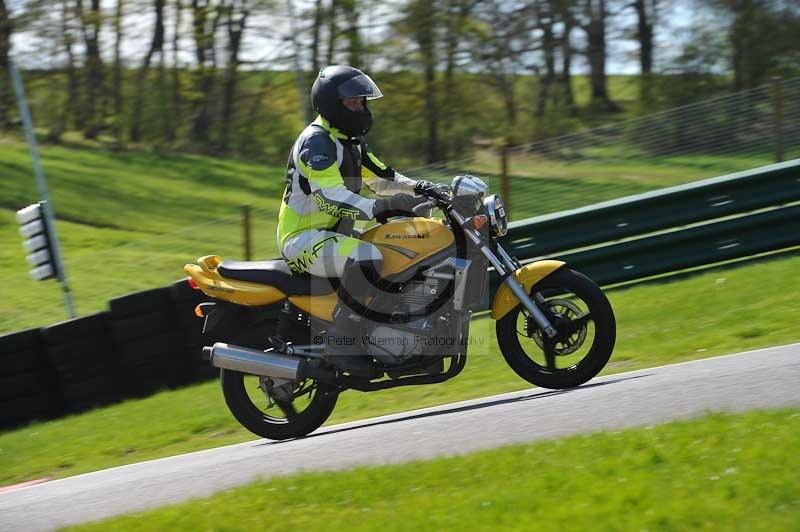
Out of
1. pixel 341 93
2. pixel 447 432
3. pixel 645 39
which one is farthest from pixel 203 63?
pixel 447 432

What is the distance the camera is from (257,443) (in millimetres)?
7457

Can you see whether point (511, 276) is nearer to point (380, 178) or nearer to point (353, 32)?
point (380, 178)

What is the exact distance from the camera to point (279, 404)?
7355mm

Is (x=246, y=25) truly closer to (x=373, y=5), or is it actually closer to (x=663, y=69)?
(x=373, y=5)

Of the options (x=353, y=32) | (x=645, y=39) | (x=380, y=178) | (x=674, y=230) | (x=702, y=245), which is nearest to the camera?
(x=380, y=178)

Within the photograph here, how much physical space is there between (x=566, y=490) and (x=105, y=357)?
19.5 feet

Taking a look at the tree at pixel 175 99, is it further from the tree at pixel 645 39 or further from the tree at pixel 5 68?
the tree at pixel 645 39

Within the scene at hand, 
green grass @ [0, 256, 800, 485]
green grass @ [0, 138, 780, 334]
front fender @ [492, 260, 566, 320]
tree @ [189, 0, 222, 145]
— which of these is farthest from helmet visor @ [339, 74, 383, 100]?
tree @ [189, 0, 222, 145]

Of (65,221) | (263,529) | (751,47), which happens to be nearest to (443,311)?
(263,529)

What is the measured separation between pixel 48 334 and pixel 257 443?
3007 millimetres

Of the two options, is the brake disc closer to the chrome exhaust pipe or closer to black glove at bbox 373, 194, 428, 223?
black glove at bbox 373, 194, 428, 223

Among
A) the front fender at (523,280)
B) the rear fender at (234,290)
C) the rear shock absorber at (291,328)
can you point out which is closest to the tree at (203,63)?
the rear fender at (234,290)

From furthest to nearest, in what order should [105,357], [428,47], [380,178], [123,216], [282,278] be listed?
[428,47], [123,216], [105,357], [380,178], [282,278]

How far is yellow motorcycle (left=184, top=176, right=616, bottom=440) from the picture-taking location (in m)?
6.84
